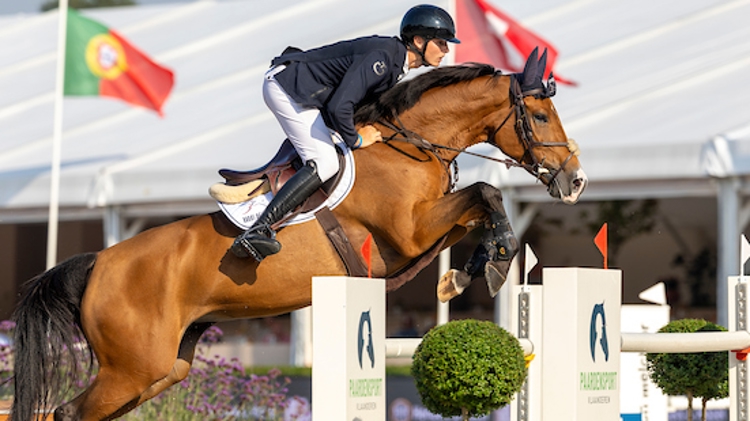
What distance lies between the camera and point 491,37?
34.0 feet

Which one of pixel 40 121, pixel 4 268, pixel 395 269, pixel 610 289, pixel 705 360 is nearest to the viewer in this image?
pixel 610 289

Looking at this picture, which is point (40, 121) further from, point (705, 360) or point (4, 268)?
point (705, 360)

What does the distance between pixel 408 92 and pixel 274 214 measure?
0.81 metres

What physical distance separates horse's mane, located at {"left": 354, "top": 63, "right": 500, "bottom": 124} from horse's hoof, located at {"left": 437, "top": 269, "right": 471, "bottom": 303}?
2.46 ft

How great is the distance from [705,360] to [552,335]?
166 centimetres

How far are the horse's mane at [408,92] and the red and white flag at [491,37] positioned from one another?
223 inches

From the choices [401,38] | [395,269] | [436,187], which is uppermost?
[401,38]

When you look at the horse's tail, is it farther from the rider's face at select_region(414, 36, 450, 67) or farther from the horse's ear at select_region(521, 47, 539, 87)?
the horse's ear at select_region(521, 47, 539, 87)

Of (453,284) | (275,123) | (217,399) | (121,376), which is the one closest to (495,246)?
(453,284)

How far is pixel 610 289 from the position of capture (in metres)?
3.99

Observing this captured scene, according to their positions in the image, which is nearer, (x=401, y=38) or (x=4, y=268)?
(x=401, y=38)

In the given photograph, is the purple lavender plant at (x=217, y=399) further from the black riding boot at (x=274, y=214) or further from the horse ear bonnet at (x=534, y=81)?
the horse ear bonnet at (x=534, y=81)

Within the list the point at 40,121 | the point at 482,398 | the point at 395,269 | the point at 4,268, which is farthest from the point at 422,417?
the point at 4,268

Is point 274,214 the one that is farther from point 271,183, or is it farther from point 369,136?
point 369,136
